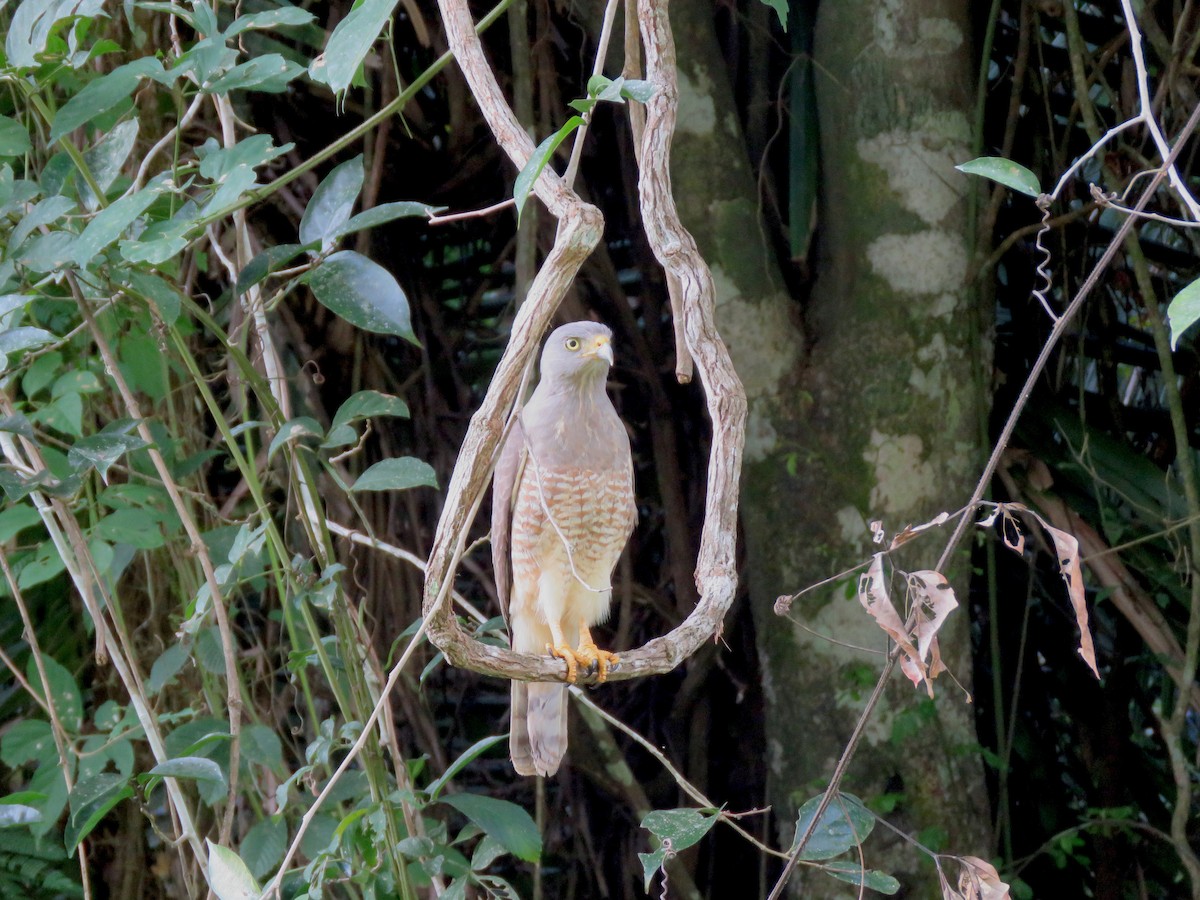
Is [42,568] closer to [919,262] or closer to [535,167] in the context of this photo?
[535,167]

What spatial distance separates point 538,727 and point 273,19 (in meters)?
1.37

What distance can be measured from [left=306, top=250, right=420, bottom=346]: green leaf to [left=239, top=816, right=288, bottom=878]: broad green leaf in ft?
3.23

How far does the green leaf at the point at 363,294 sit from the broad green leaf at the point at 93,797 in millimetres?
857

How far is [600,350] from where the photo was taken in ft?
7.73

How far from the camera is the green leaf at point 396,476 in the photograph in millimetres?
1975

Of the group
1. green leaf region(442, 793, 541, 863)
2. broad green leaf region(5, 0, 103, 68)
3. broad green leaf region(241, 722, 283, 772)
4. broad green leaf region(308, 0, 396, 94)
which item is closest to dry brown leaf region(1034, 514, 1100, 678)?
broad green leaf region(308, 0, 396, 94)

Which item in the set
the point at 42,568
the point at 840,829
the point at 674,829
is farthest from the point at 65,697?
the point at 840,829

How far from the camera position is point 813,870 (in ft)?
8.99

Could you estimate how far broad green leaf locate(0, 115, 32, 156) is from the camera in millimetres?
1931

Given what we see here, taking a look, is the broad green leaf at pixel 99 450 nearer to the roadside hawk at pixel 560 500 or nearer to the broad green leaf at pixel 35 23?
the broad green leaf at pixel 35 23

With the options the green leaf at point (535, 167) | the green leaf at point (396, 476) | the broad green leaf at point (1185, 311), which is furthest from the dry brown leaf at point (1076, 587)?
the green leaf at point (396, 476)

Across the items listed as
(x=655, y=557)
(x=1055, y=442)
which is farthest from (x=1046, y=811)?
(x=655, y=557)

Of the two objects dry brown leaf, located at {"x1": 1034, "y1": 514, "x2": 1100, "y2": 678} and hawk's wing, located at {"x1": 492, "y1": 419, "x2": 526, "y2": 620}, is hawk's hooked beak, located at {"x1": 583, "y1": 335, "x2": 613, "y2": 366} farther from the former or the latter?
dry brown leaf, located at {"x1": 1034, "y1": 514, "x2": 1100, "y2": 678}

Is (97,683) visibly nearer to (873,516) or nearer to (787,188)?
(873,516)
